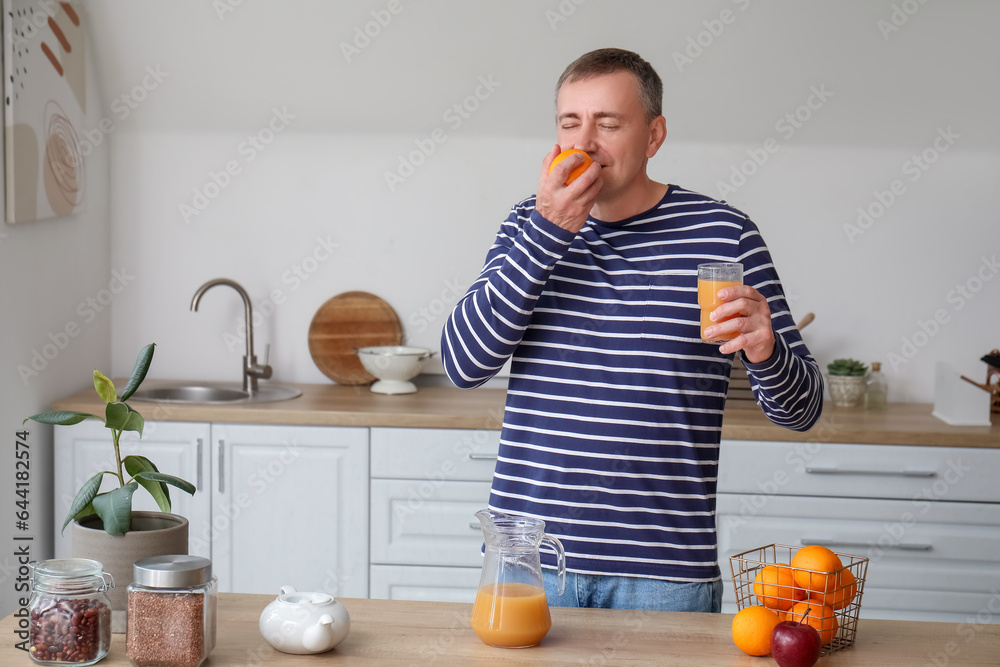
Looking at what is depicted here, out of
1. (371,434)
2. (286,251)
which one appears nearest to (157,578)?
(371,434)

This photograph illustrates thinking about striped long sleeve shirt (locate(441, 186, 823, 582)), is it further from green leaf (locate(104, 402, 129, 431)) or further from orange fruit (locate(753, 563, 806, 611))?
green leaf (locate(104, 402, 129, 431))

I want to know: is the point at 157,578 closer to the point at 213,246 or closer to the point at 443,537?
the point at 443,537

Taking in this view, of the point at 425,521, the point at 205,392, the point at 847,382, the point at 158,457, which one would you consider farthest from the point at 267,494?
the point at 847,382

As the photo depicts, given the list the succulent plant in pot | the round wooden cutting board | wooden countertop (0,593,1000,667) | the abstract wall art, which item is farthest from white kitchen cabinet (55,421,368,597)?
the succulent plant in pot

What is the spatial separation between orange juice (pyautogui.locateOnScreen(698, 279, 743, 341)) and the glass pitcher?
0.35 metres

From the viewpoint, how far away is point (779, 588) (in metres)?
1.25

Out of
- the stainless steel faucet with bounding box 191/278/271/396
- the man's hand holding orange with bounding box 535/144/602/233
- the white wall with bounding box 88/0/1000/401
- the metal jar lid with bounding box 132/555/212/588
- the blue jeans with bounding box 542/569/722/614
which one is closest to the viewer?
the metal jar lid with bounding box 132/555/212/588

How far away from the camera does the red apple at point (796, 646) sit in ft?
3.72

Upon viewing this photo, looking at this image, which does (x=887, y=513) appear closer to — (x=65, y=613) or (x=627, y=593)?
(x=627, y=593)

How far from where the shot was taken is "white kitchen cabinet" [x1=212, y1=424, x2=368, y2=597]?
2.74m

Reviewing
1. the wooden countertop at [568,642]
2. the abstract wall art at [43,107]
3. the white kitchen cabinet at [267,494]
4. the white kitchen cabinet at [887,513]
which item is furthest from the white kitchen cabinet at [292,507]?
the wooden countertop at [568,642]

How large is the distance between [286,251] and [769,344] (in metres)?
2.22

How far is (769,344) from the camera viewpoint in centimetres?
134

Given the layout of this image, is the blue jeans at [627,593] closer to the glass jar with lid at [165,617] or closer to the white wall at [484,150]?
the glass jar with lid at [165,617]
